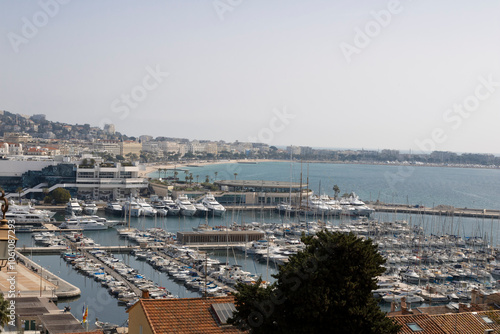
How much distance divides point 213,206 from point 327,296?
1394 inches

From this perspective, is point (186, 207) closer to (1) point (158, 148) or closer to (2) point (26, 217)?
(2) point (26, 217)

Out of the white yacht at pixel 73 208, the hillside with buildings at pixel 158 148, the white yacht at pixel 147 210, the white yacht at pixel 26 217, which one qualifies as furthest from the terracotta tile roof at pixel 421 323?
the hillside with buildings at pixel 158 148

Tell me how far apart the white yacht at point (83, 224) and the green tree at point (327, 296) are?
2684 centimetres

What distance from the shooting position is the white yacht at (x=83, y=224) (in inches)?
1256

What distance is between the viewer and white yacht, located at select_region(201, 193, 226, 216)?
135ft

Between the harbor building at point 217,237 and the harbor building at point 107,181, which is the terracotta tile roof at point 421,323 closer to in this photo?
the harbor building at point 217,237

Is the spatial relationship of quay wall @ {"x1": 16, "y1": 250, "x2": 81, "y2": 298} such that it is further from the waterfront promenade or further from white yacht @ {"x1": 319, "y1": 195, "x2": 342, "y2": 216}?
white yacht @ {"x1": 319, "y1": 195, "x2": 342, "y2": 216}

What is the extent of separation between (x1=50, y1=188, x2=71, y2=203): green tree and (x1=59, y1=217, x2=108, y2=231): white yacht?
8930 mm

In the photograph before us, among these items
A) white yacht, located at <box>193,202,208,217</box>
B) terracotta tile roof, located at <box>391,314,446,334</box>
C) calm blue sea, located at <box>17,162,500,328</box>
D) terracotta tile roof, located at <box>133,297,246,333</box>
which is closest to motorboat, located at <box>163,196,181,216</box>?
calm blue sea, located at <box>17,162,500,328</box>

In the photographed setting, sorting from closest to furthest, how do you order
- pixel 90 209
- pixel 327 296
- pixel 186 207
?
pixel 327 296
pixel 90 209
pixel 186 207

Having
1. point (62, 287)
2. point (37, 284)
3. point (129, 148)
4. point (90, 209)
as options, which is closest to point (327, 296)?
point (37, 284)

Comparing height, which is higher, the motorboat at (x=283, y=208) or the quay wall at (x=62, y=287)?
the motorboat at (x=283, y=208)

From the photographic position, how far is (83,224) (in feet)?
106

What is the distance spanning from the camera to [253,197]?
4669 cm
